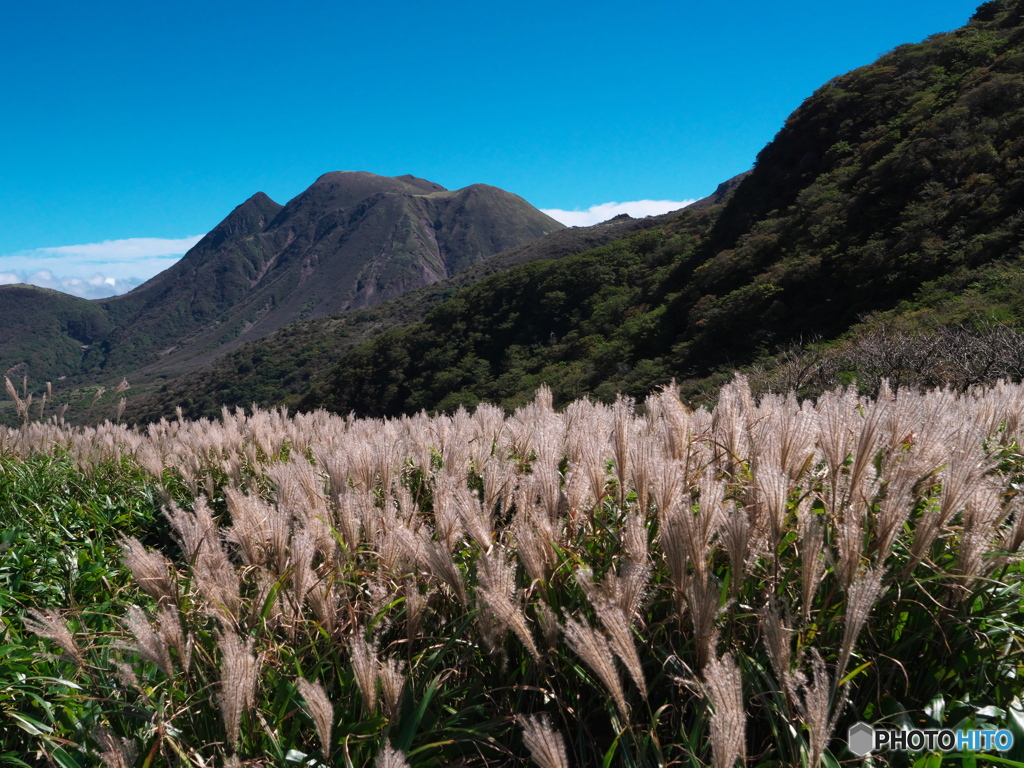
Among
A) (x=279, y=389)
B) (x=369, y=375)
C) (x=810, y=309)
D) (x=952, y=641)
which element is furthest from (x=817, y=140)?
(x=279, y=389)

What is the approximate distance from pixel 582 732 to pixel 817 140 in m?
46.9

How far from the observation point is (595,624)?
70.6 inches

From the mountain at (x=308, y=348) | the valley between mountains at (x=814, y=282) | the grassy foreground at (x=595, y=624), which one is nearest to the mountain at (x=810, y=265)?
the valley between mountains at (x=814, y=282)

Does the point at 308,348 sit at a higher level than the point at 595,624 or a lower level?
higher

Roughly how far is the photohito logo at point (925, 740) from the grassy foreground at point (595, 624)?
38mm

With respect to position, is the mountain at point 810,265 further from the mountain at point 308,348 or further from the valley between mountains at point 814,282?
the mountain at point 308,348

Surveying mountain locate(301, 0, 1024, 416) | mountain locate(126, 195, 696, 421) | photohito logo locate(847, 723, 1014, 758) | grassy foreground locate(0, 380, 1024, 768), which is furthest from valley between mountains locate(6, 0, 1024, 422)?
mountain locate(126, 195, 696, 421)

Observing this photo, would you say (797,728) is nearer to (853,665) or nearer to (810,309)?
(853,665)

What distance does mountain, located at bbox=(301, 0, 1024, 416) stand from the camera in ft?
72.6

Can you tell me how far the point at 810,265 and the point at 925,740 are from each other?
29898 mm

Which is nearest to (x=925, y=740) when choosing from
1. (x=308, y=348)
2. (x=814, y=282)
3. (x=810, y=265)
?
(x=814, y=282)

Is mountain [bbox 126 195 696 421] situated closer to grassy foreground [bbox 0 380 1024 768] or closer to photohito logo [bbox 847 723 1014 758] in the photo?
grassy foreground [bbox 0 380 1024 768]

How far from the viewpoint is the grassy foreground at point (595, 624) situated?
1.36 metres

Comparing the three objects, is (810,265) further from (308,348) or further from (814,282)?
(308,348)
